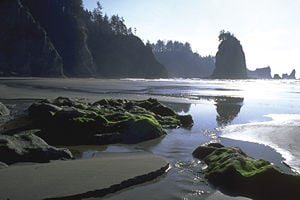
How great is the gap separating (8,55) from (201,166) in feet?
287

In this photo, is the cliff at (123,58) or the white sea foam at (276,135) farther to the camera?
the cliff at (123,58)

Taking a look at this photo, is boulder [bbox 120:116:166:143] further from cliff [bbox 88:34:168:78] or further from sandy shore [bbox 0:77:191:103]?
cliff [bbox 88:34:168:78]

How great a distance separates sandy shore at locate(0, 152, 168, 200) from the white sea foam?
19.1 feet

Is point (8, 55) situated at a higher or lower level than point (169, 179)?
higher

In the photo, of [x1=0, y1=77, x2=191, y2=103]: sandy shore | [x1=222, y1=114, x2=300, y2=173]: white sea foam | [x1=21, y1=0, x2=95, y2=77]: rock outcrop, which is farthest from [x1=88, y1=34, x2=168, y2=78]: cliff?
[x1=222, y1=114, x2=300, y2=173]: white sea foam

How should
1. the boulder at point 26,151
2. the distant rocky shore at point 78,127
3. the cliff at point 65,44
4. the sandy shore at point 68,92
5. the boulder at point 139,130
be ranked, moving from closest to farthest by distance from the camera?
1. the boulder at point 26,151
2. the distant rocky shore at point 78,127
3. the boulder at point 139,130
4. the sandy shore at point 68,92
5. the cliff at point 65,44

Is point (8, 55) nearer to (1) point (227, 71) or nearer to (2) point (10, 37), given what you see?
(2) point (10, 37)

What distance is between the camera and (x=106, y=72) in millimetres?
145000

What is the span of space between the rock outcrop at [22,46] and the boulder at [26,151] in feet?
260

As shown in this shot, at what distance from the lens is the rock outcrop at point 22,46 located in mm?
89250

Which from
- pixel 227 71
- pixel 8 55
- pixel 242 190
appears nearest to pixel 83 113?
pixel 242 190

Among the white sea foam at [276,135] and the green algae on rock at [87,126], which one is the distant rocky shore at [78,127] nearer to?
the green algae on rock at [87,126]

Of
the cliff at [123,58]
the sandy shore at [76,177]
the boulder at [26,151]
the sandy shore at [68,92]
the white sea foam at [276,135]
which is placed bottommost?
the white sea foam at [276,135]

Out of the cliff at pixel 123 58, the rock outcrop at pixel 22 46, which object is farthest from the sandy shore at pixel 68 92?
the cliff at pixel 123 58
